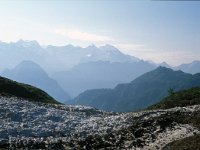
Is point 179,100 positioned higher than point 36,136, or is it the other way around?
point 179,100

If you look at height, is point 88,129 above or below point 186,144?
above

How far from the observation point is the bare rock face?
40531 mm

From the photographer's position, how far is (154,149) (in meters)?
37.7

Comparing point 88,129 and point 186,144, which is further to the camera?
point 88,129

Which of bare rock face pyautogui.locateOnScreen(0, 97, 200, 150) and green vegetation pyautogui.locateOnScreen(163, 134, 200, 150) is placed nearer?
green vegetation pyautogui.locateOnScreen(163, 134, 200, 150)

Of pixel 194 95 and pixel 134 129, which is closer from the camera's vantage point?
pixel 134 129

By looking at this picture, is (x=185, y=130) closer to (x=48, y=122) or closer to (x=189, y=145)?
(x=189, y=145)

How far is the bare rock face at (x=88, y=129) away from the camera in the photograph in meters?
40.5

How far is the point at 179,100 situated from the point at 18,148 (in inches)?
1379

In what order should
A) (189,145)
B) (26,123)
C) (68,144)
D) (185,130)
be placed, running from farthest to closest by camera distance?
(26,123) < (185,130) < (68,144) < (189,145)

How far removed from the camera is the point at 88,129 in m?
46.0

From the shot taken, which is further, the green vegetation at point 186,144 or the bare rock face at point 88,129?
the bare rock face at point 88,129

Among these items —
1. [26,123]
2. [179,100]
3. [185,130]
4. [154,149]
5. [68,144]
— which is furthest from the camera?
[179,100]

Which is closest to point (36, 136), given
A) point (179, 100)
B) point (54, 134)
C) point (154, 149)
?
point (54, 134)
